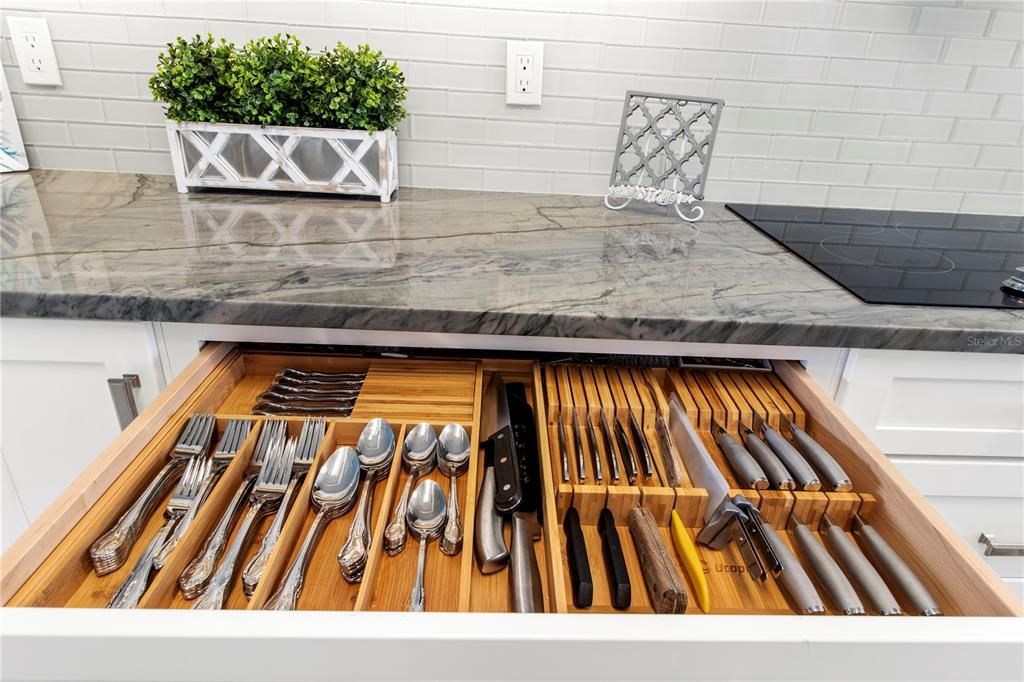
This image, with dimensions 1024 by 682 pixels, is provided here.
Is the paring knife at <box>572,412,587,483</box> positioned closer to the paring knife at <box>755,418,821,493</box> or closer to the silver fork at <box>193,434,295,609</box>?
the paring knife at <box>755,418,821,493</box>

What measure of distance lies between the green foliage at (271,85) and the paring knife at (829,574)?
103cm

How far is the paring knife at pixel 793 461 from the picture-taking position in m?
0.69

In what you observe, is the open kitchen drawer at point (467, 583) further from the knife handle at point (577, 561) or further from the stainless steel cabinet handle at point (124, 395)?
the stainless steel cabinet handle at point (124, 395)

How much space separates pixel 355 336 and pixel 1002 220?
5.39 feet

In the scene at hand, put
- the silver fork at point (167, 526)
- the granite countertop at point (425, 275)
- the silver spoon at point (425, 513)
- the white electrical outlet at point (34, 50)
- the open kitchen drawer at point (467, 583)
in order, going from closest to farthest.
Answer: the open kitchen drawer at point (467, 583), the silver fork at point (167, 526), the silver spoon at point (425, 513), the granite countertop at point (425, 275), the white electrical outlet at point (34, 50)

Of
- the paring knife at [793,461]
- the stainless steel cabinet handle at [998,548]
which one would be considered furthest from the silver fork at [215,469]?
the stainless steel cabinet handle at [998,548]

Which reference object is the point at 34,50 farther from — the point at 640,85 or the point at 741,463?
the point at 741,463

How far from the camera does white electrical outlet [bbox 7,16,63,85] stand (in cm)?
121

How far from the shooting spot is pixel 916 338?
781 mm

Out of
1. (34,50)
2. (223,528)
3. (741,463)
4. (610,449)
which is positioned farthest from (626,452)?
(34,50)

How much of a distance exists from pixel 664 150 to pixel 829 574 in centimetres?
90

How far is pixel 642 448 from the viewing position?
2.51 feet

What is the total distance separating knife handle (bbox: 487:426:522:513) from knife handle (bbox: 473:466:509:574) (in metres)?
0.01

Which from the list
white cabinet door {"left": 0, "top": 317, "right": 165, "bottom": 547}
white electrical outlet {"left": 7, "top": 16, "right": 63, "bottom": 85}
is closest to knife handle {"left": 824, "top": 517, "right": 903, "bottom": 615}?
white cabinet door {"left": 0, "top": 317, "right": 165, "bottom": 547}
